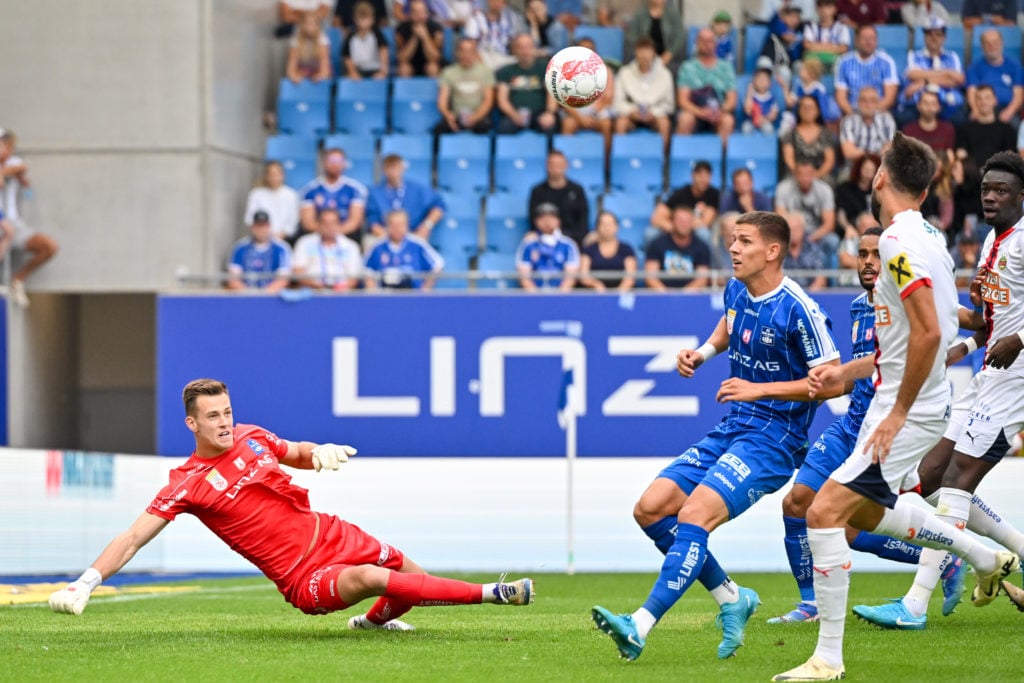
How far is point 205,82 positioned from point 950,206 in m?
8.58

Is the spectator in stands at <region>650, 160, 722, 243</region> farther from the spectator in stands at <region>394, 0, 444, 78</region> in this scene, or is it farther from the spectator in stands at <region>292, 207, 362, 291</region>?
the spectator in stands at <region>394, 0, 444, 78</region>

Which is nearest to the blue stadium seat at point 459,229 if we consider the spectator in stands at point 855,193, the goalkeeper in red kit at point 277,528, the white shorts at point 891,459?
the spectator in stands at point 855,193

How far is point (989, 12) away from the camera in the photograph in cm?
1927

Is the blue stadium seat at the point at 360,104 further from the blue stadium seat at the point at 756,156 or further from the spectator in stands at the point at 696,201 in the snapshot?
the blue stadium seat at the point at 756,156

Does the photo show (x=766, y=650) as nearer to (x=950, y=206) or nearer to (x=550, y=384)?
(x=550, y=384)

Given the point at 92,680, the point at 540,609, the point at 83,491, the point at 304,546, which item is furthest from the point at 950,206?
the point at 92,680

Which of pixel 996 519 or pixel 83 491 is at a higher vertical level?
pixel 996 519

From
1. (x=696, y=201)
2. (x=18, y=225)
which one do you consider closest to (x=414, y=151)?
(x=696, y=201)

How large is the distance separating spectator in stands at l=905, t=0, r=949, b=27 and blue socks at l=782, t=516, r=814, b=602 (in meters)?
11.9

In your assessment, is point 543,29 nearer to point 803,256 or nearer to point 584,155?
point 584,155

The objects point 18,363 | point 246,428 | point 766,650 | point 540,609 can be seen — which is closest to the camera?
point 766,650

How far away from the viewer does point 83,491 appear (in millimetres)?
15070

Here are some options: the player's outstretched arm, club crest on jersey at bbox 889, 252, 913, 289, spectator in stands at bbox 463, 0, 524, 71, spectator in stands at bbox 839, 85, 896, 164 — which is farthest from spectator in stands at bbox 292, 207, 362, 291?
club crest on jersey at bbox 889, 252, 913, 289

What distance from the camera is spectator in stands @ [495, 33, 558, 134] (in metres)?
18.2
